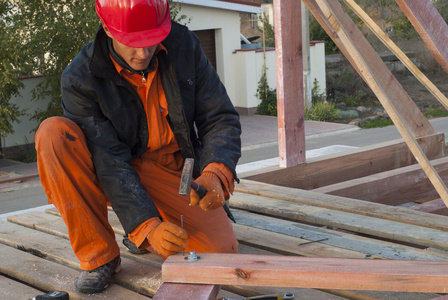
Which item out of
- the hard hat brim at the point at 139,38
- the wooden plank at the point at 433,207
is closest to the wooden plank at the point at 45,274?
the hard hat brim at the point at 139,38

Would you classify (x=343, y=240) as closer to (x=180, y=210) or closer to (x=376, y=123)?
(x=180, y=210)

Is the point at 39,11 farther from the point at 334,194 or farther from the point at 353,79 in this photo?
the point at 353,79

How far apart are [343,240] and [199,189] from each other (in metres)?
1.02

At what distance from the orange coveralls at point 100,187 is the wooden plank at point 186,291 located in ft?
1.01

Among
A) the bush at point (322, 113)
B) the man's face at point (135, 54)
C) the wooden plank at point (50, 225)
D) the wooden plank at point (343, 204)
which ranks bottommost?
the bush at point (322, 113)

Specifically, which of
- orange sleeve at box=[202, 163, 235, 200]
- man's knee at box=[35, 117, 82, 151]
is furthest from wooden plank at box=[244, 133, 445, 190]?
man's knee at box=[35, 117, 82, 151]

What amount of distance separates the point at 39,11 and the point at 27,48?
1.15m

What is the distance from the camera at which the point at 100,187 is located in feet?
8.53

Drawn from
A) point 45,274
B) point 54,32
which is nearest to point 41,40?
point 54,32

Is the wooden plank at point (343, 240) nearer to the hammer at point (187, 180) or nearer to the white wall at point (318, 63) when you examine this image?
the hammer at point (187, 180)

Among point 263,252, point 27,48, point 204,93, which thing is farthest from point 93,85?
point 27,48

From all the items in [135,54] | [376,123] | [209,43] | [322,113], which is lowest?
[376,123]

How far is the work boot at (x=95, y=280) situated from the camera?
244cm

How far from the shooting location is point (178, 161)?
2.81 m
